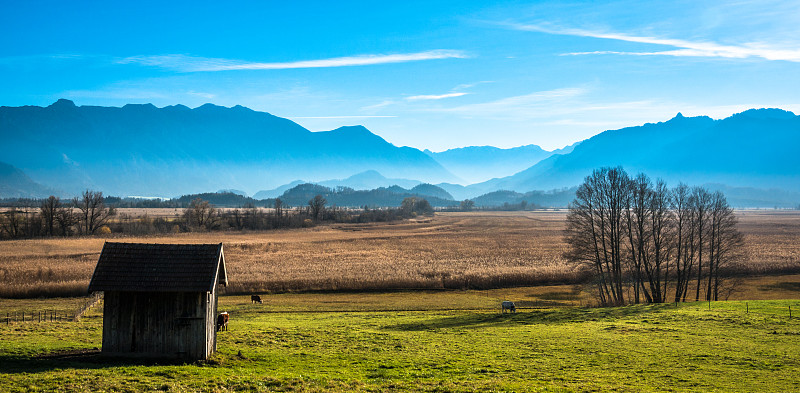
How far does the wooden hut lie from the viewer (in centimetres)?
2000

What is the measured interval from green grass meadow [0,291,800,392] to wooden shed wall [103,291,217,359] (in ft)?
2.56

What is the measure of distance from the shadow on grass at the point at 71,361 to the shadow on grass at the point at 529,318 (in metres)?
13.8

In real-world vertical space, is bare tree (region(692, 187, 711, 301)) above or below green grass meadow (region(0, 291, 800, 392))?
above

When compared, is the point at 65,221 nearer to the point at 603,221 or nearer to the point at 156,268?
the point at 156,268

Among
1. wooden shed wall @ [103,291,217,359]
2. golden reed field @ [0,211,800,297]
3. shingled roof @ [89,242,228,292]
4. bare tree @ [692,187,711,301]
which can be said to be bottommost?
golden reed field @ [0,211,800,297]

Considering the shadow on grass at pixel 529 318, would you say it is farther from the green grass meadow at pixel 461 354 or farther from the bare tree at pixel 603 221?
the bare tree at pixel 603 221

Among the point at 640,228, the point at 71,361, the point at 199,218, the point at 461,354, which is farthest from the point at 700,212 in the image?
the point at 199,218

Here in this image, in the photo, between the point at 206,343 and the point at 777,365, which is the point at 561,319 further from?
the point at 206,343

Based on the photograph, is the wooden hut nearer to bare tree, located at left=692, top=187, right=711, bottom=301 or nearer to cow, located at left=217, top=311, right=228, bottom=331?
cow, located at left=217, top=311, right=228, bottom=331

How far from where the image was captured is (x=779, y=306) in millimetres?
33000

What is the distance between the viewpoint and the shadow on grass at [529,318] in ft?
101

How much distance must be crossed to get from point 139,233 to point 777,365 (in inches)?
4541

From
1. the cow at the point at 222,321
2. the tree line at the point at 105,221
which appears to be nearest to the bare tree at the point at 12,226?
the tree line at the point at 105,221

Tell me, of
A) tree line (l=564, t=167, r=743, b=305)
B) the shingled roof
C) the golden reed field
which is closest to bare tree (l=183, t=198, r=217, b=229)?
the golden reed field
